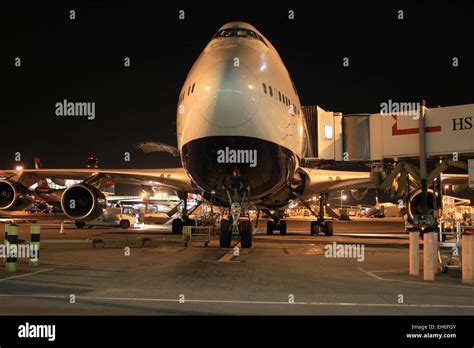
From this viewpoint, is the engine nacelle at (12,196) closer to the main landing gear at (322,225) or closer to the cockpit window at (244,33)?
the cockpit window at (244,33)

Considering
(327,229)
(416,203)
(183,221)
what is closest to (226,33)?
(416,203)

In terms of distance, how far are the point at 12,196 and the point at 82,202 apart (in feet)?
11.3

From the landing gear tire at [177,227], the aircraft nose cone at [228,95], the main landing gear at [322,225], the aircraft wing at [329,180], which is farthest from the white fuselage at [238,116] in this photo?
the main landing gear at [322,225]

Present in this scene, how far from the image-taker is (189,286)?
26.1ft

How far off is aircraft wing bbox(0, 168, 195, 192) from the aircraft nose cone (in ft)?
24.0

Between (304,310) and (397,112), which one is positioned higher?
(397,112)

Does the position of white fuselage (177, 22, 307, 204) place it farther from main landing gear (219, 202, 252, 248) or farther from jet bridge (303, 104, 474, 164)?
jet bridge (303, 104, 474, 164)

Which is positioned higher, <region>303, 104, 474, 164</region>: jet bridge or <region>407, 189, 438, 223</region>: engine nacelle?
<region>303, 104, 474, 164</region>: jet bridge

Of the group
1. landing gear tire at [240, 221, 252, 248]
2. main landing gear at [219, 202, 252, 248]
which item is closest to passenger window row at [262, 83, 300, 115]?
main landing gear at [219, 202, 252, 248]

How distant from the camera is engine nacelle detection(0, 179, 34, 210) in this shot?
20.2m

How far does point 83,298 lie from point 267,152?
7005mm

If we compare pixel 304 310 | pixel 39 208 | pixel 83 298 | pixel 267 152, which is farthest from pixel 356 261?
pixel 39 208
